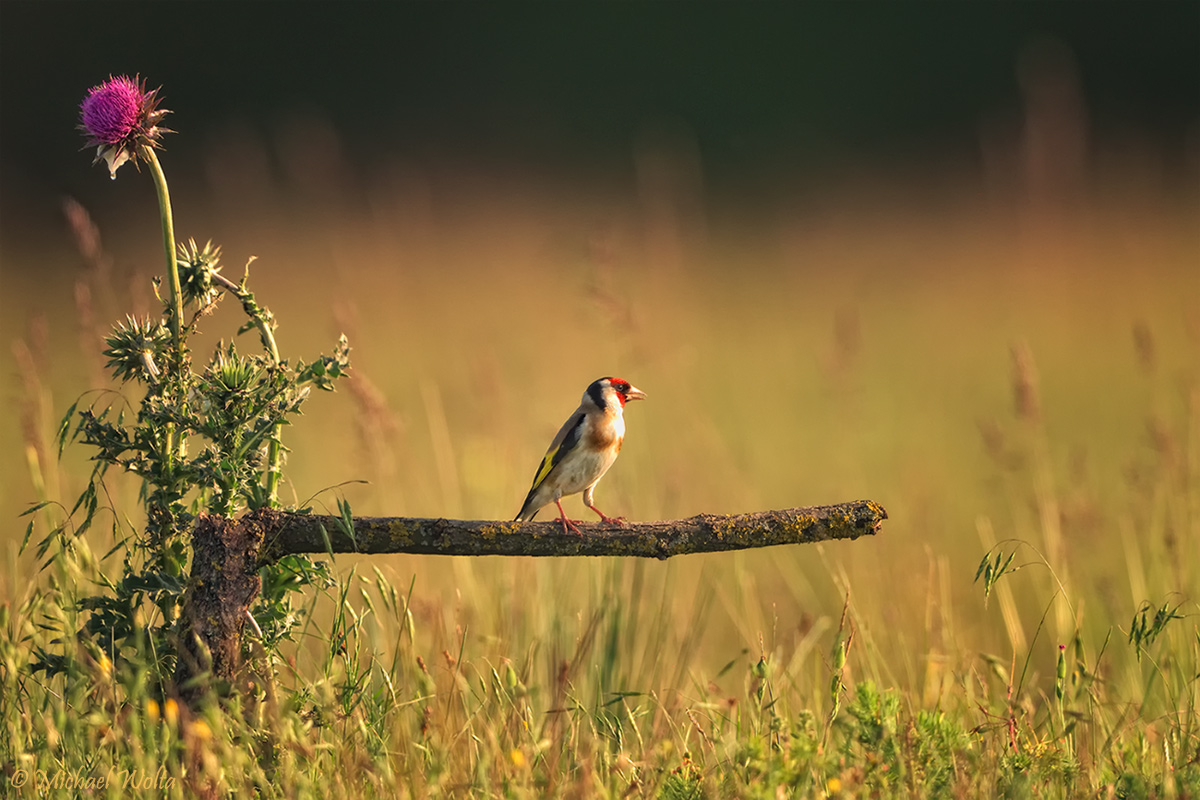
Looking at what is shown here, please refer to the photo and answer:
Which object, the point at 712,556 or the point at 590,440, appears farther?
the point at 712,556

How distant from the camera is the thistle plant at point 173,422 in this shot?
2477 millimetres

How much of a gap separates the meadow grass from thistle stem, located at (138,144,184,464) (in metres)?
0.39

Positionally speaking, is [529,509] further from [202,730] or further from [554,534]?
[202,730]

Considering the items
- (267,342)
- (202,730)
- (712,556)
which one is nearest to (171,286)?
(267,342)

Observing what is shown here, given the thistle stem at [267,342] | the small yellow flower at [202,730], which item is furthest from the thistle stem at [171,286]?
the small yellow flower at [202,730]

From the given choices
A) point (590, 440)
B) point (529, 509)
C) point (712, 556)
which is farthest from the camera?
point (712, 556)

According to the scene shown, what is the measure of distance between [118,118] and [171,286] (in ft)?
1.24

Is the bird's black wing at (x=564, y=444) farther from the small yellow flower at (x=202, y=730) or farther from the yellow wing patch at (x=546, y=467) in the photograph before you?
the small yellow flower at (x=202, y=730)

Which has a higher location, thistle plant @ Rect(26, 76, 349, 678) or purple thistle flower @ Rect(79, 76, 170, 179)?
purple thistle flower @ Rect(79, 76, 170, 179)

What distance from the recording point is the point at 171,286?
255cm

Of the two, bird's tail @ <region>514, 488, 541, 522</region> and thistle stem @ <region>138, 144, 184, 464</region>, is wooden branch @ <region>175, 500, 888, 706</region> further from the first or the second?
bird's tail @ <region>514, 488, 541, 522</region>

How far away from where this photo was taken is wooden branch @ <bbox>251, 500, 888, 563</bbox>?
95.4 inches

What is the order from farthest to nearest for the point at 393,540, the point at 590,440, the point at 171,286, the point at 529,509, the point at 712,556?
the point at 712,556, the point at 529,509, the point at 590,440, the point at 171,286, the point at 393,540

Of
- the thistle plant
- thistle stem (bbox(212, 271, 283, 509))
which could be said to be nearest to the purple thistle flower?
the thistle plant
